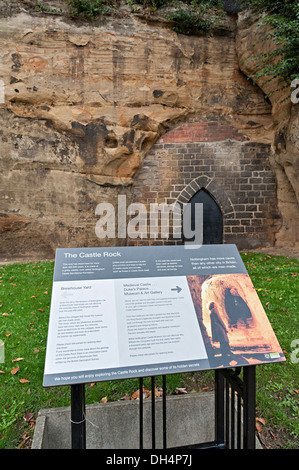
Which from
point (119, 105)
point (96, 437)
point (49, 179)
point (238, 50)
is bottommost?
point (96, 437)

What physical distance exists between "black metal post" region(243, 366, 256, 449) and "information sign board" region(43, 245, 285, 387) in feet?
0.57

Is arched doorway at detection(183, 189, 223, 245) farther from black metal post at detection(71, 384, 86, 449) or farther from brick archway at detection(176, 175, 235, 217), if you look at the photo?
black metal post at detection(71, 384, 86, 449)

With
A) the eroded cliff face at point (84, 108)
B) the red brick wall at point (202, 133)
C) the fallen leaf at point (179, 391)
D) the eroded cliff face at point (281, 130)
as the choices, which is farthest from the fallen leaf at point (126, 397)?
the red brick wall at point (202, 133)

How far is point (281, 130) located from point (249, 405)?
10.1 m

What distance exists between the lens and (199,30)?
10.2 m

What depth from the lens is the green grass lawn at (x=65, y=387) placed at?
2.64 m

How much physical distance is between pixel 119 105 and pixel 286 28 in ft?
17.1

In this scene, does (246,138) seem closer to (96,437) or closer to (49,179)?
(49,179)

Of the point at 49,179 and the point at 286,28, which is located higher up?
the point at 286,28

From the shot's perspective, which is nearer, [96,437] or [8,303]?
[96,437]

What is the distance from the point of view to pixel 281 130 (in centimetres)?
1007
